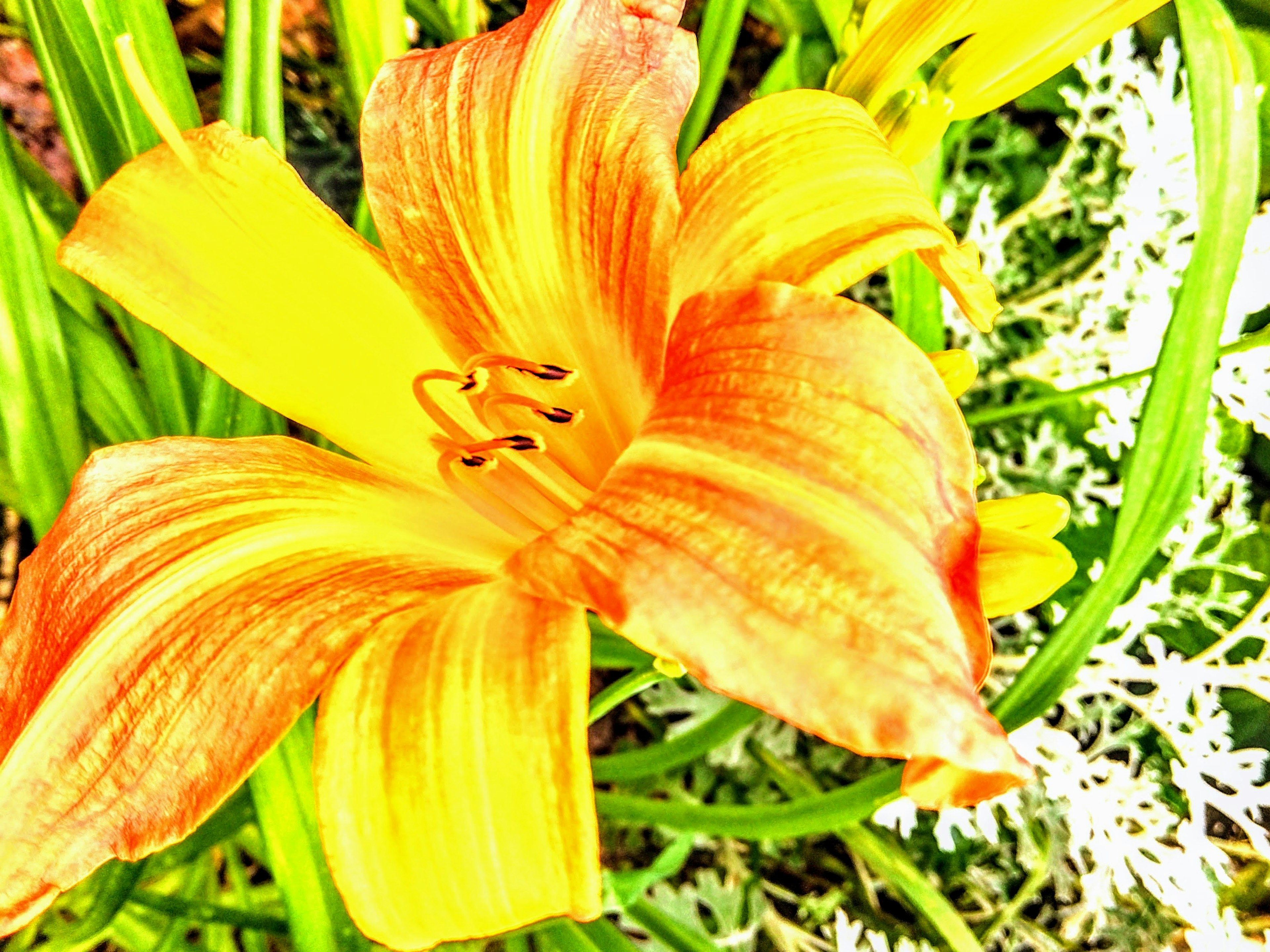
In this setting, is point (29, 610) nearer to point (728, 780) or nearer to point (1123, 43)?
point (728, 780)

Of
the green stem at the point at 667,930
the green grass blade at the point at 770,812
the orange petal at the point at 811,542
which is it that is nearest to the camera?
the orange petal at the point at 811,542

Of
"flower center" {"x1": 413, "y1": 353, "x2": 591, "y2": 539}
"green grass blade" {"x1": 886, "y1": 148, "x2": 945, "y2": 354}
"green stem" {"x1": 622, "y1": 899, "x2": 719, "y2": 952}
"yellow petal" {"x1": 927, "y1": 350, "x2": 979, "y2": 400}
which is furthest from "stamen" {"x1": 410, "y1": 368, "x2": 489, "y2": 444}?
"green stem" {"x1": 622, "y1": 899, "x2": 719, "y2": 952}

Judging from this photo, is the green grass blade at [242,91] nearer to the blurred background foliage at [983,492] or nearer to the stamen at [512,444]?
the blurred background foliage at [983,492]

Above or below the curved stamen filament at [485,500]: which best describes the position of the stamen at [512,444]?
above

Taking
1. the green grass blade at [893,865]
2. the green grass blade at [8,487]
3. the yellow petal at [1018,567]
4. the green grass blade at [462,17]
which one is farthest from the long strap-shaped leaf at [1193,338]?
the green grass blade at [8,487]

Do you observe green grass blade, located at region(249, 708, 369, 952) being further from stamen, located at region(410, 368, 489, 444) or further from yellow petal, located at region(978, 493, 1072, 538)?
yellow petal, located at region(978, 493, 1072, 538)

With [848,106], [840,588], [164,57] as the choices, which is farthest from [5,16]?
[840,588]
